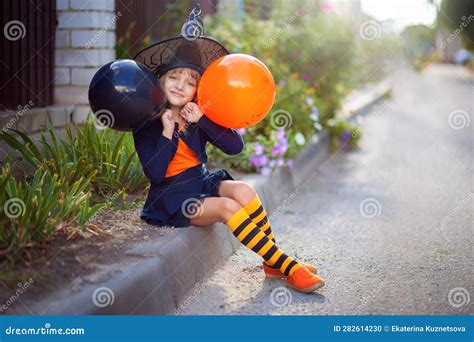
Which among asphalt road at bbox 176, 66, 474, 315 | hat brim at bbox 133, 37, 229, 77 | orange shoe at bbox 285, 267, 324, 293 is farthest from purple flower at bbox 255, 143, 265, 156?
orange shoe at bbox 285, 267, 324, 293

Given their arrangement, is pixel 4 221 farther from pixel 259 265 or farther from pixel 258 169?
pixel 258 169

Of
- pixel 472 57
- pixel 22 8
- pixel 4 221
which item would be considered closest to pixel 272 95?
pixel 4 221

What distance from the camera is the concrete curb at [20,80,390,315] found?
2.81 metres

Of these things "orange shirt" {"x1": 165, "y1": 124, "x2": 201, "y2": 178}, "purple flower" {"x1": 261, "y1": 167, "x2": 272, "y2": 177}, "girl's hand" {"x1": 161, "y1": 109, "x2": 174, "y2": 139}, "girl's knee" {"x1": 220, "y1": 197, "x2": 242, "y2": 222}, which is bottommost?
"purple flower" {"x1": 261, "y1": 167, "x2": 272, "y2": 177}

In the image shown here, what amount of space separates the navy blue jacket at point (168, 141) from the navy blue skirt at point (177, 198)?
0.27ft

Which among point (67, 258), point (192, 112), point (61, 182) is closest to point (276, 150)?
point (192, 112)

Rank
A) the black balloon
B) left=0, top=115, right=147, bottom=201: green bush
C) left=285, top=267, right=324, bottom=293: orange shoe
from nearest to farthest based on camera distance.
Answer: the black balloon → left=285, top=267, right=324, bottom=293: orange shoe → left=0, top=115, right=147, bottom=201: green bush

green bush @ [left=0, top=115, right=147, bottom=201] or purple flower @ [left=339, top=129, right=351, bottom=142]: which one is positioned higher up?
green bush @ [left=0, top=115, right=147, bottom=201]

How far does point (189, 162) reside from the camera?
12.8 ft

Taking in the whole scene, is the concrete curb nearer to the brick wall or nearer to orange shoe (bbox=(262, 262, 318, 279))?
orange shoe (bbox=(262, 262, 318, 279))

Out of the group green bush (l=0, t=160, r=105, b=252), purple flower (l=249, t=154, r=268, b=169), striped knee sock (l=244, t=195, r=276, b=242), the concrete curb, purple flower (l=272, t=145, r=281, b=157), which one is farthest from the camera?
purple flower (l=272, t=145, r=281, b=157)

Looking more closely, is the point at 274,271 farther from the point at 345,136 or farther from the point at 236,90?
the point at 345,136

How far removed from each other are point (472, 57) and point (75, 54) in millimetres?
38126

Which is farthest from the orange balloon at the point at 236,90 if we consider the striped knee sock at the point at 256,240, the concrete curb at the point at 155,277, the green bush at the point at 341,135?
the green bush at the point at 341,135
